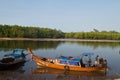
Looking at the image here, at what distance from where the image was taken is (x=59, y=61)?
39.9m

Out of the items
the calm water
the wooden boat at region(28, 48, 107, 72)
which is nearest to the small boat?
the calm water

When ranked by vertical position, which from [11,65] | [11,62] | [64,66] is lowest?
[64,66]

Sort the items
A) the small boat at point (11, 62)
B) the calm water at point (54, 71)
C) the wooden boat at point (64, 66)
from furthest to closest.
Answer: the wooden boat at point (64, 66) < the small boat at point (11, 62) < the calm water at point (54, 71)

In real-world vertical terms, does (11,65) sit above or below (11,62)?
below

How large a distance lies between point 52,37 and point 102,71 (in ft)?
501

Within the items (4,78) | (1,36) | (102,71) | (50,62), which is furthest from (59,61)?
(1,36)

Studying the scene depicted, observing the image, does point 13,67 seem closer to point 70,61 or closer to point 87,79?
point 70,61

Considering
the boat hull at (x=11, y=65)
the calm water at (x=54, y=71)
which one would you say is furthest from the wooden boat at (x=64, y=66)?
the boat hull at (x=11, y=65)

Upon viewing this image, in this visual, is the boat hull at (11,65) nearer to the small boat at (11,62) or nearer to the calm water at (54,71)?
the small boat at (11,62)

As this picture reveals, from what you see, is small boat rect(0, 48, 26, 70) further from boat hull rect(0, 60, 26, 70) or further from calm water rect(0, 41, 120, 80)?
calm water rect(0, 41, 120, 80)

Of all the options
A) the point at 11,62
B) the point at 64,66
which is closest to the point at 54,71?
the point at 64,66

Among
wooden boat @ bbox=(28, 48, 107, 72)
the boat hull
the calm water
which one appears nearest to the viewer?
the calm water

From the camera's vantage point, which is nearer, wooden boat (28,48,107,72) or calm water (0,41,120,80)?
calm water (0,41,120,80)

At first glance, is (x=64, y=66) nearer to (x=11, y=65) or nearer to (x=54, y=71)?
(x=54, y=71)
